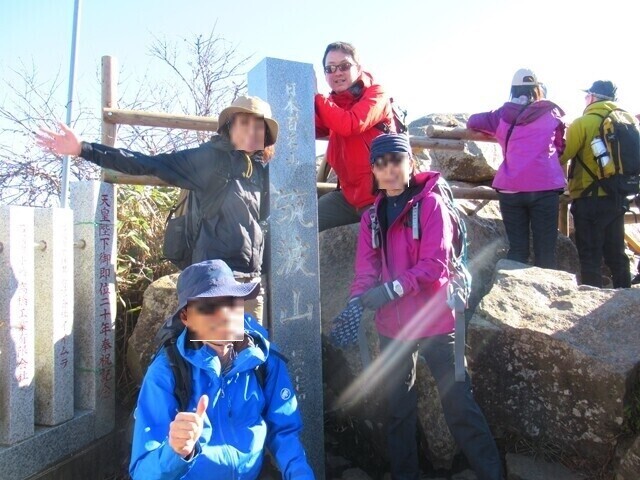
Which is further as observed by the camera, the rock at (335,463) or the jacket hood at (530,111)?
the jacket hood at (530,111)

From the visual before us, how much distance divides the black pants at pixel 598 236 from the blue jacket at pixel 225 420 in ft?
12.4

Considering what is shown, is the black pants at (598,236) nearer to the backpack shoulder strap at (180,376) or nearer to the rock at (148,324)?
the rock at (148,324)

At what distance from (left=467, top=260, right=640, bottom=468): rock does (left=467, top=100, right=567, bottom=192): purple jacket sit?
1220mm

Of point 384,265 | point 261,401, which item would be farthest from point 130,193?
point 261,401

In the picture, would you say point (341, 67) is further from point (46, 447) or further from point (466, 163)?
point (466, 163)

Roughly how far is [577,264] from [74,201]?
5050 millimetres

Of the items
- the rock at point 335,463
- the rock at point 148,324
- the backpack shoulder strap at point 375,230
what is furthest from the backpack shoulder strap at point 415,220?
the rock at point 148,324

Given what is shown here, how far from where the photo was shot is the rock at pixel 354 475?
3.92m

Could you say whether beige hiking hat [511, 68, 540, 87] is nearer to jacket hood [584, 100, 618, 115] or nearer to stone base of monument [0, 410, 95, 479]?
jacket hood [584, 100, 618, 115]

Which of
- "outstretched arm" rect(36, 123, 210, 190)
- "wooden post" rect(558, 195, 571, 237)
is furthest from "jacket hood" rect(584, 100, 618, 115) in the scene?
"outstretched arm" rect(36, 123, 210, 190)

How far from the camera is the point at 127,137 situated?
8.19 m

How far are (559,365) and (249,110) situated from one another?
260 cm

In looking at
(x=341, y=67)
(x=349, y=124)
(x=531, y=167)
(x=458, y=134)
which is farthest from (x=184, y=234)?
(x=458, y=134)

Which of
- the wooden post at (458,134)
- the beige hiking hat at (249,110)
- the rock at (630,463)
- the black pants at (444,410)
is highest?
the wooden post at (458,134)
